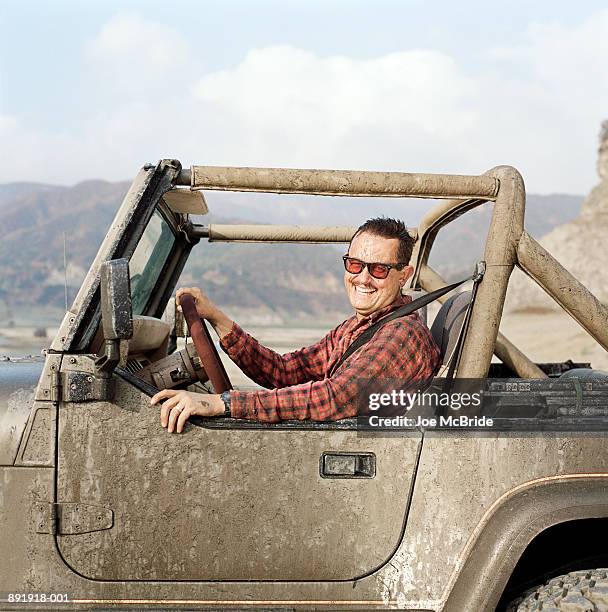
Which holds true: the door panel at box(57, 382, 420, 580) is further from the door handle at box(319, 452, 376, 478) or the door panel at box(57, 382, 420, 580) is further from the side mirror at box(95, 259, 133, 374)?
the side mirror at box(95, 259, 133, 374)

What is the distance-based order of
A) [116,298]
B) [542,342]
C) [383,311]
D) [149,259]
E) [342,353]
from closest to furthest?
[116,298] → [383,311] → [342,353] → [149,259] → [542,342]

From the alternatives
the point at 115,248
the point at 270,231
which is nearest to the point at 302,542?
the point at 115,248

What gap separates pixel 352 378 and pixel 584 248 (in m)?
27.8

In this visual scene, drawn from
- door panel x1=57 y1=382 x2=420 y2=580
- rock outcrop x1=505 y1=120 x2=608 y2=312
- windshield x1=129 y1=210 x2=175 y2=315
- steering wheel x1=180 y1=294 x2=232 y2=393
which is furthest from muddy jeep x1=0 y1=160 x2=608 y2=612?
rock outcrop x1=505 y1=120 x2=608 y2=312

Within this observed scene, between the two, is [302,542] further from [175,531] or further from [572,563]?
[572,563]

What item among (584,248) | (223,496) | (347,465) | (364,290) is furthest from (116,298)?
(584,248)

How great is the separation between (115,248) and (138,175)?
247mm

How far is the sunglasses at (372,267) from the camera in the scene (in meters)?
2.81

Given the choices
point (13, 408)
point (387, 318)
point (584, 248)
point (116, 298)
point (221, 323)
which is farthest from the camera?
point (584, 248)

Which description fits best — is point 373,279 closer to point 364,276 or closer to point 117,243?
point 364,276

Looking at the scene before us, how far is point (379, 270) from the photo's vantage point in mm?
2811

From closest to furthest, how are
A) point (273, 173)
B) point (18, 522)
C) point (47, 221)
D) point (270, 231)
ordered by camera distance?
point (18, 522), point (273, 173), point (270, 231), point (47, 221)

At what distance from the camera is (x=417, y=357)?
2674mm

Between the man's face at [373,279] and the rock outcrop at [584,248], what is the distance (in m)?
25.0
